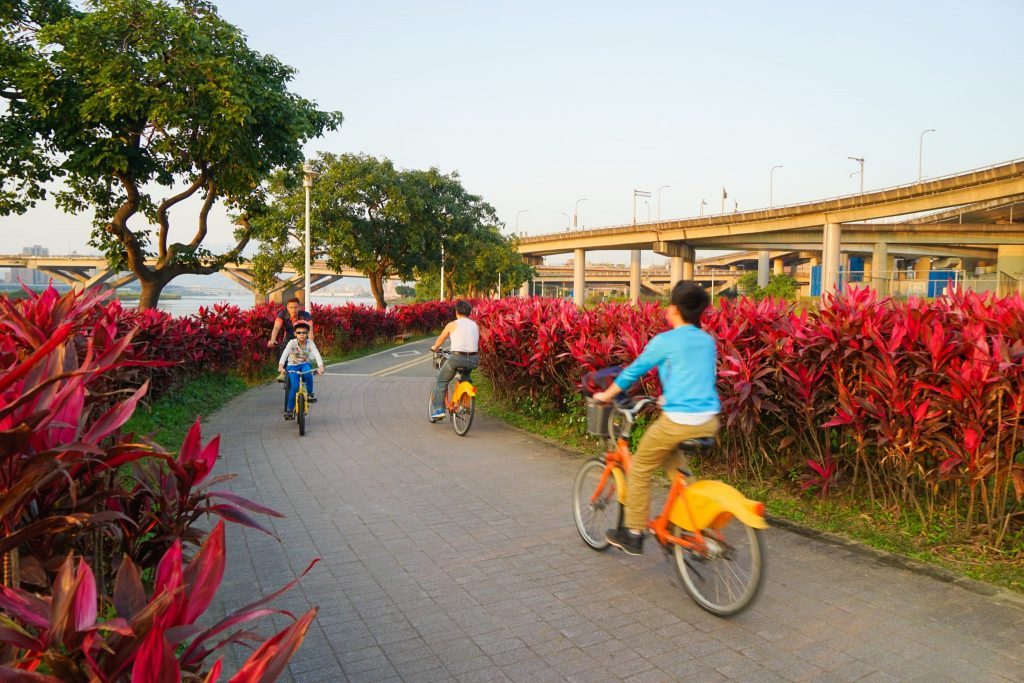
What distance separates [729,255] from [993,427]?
11050 cm

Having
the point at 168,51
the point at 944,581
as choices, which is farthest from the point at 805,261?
the point at 944,581

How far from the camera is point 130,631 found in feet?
5.21

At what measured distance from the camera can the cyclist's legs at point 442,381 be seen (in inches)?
383

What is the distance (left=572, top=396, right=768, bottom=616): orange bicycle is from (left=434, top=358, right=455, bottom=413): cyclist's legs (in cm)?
494

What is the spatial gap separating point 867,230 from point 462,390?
173 ft

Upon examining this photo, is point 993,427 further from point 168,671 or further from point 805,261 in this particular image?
point 805,261

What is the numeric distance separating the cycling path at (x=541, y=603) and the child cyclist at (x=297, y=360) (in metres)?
2.96

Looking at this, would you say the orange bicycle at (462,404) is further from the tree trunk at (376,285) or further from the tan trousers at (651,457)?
the tree trunk at (376,285)

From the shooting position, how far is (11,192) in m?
17.0

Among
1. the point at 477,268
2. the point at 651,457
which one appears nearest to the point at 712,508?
the point at 651,457

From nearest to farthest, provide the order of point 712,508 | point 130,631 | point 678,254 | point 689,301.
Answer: point 130,631
point 712,508
point 689,301
point 678,254

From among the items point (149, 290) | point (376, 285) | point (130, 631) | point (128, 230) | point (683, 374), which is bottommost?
point (130, 631)

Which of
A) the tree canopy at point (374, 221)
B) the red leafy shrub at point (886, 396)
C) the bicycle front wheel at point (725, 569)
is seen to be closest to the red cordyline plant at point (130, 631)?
the bicycle front wheel at point (725, 569)

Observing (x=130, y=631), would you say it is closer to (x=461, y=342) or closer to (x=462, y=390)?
(x=462, y=390)
